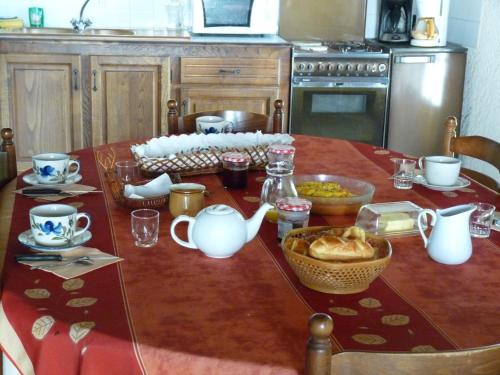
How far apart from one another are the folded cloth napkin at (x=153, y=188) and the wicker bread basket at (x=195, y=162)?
106 mm

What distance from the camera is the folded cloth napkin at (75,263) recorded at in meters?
1.57

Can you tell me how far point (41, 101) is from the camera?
4.19m

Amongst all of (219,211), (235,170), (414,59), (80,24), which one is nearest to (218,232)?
(219,211)

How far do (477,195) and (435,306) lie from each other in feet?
Result: 2.59

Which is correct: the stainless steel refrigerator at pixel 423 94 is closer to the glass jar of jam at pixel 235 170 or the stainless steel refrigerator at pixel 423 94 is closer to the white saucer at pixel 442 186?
the white saucer at pixel 442 186

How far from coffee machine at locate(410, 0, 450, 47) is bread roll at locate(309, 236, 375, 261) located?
315cm

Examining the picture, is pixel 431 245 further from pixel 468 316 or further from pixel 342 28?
pixel 342 28

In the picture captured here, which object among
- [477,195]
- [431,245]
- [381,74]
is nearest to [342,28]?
[381,74]

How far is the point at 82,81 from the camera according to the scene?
13.8 ft

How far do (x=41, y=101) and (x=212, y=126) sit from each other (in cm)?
184

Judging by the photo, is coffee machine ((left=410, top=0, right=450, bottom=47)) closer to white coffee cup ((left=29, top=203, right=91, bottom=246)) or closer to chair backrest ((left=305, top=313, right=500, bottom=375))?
white coffee cup ((left=29, top=203, right=91, bottom=246))

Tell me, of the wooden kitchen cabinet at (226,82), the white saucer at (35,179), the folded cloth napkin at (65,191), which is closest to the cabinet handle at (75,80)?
the wooden kitchen cabinet at (226,82)

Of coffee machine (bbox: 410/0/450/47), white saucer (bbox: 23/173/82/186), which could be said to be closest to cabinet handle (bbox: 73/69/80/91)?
coffee machine (bbox: 410/0/450/47)

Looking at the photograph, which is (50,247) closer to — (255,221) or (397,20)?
(255,221)
